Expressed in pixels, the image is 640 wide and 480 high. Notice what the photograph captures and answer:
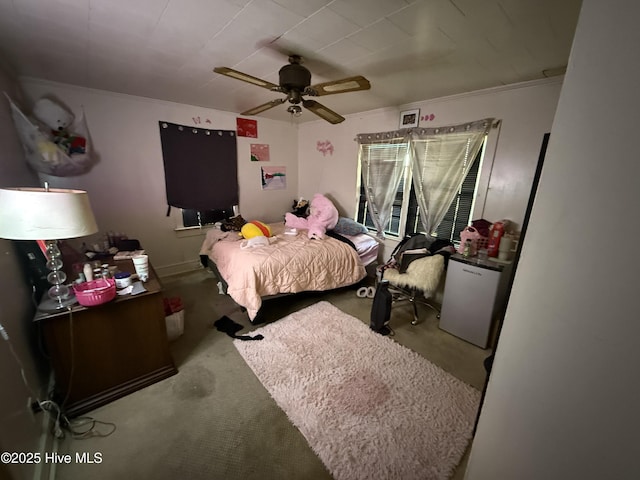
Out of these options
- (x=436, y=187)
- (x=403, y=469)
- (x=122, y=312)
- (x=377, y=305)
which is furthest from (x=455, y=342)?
(x=122, y=312)

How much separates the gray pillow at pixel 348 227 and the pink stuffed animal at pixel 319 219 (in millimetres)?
100

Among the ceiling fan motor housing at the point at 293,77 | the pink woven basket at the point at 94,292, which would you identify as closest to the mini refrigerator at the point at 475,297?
the ceiling fan motor housing at the point at 293,77

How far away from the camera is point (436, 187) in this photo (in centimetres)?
288

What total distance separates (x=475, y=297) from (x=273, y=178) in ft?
11.4

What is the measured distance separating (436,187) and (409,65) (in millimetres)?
1372

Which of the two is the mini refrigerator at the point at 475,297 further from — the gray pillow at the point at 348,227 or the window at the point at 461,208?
the gray pillow at the point at 348,227

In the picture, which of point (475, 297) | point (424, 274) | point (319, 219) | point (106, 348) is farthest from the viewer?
point (319, 219)

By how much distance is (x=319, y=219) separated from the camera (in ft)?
11.5

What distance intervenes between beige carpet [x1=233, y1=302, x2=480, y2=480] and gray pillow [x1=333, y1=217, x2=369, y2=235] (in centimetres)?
148

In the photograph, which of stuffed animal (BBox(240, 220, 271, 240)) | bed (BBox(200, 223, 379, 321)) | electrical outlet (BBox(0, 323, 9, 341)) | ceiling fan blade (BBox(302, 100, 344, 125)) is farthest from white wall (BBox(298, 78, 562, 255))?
electrical outlet (BBox(0, 323, 9, 341))

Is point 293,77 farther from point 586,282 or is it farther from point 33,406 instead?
point 33,406

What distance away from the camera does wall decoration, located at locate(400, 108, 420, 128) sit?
116 inches

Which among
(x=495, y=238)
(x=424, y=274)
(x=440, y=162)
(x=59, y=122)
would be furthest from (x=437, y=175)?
(x=59, y=122)

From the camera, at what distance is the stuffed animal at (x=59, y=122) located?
2393 mm
